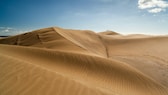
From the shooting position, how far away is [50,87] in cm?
420

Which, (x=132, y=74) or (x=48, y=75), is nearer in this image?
(x=48, y=75)

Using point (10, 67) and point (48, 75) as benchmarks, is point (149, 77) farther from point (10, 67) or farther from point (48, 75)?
point (10, 67)

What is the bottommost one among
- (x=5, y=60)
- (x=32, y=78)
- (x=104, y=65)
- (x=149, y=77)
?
(x=149, y=77)

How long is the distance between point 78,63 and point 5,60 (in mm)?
3863

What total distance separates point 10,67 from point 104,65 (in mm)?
A: 4885

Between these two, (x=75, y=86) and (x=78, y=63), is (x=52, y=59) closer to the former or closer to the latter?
(x=78, y=63)

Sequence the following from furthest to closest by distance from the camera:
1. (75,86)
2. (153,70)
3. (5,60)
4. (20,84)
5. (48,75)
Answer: (153,70)
(5,60)
(48,75)
(75,86)
(20,84)

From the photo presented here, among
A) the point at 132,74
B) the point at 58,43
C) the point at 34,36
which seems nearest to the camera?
the point at 132,74

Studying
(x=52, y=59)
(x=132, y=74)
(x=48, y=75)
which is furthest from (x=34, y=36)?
(x=48, y=75)

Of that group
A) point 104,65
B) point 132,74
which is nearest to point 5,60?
point 104,65

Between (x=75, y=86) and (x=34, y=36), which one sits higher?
(x=34, y=36)

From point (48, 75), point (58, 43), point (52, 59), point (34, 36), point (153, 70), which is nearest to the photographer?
point (48, 75)

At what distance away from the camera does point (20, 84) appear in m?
4.14

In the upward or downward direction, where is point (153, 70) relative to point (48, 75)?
downward
